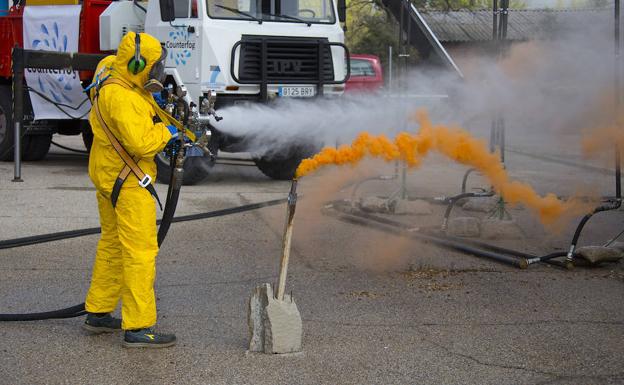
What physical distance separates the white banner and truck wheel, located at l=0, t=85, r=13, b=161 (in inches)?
26.1

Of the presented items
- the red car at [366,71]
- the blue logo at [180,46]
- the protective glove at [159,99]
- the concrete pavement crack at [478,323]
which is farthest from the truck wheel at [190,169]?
the red car at [366,71]

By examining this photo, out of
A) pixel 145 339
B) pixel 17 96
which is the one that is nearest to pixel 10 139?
pixel 17 96

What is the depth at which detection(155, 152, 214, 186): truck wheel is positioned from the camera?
38.6ft

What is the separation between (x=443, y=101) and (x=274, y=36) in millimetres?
A: 3289

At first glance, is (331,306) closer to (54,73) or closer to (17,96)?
(17,96)

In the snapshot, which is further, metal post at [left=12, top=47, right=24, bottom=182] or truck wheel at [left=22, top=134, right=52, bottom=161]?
truck wheel at [left=22, top=134, right=52, bottom=161]

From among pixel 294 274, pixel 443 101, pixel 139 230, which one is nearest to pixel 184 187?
pixel 443 101

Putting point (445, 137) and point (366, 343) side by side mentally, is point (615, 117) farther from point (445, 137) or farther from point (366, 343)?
point (366, 343)

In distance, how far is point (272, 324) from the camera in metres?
4.99

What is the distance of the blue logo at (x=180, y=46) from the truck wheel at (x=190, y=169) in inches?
52.2

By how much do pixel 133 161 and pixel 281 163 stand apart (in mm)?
7373

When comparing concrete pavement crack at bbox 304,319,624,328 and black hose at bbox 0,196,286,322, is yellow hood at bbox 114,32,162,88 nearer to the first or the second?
black hose at bbox 0,196,286,322

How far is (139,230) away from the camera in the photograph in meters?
5.05

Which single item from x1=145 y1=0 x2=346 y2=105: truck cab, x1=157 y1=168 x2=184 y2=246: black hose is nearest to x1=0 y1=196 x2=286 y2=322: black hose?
x1=157 y1=168 x2=184 y2=246: black hose
